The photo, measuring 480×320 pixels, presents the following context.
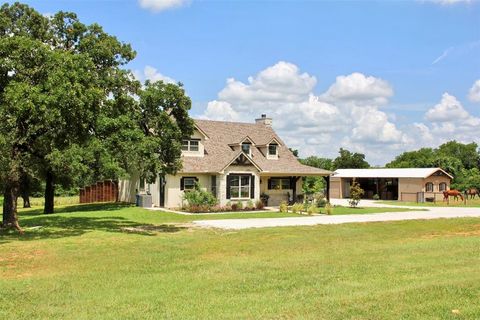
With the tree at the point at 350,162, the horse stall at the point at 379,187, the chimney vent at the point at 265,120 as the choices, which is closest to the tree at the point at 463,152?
the tree at the point at 350,162

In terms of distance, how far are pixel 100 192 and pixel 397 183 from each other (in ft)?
107

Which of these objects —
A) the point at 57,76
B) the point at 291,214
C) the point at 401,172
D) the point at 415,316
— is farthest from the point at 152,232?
the point at 401,172

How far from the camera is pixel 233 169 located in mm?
38438

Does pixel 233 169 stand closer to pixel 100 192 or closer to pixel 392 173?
pixel 100 192

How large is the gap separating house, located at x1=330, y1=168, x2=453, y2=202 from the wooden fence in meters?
22.0

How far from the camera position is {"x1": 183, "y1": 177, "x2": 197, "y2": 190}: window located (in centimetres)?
3841

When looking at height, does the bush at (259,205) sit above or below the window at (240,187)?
below

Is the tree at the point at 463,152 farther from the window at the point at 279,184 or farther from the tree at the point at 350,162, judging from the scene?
the window at the point at 279,184

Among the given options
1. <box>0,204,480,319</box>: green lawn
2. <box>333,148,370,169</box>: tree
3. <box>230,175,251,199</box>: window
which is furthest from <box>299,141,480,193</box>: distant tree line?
<box>0,204,480,319</box>: green lawn

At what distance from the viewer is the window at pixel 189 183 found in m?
38.4

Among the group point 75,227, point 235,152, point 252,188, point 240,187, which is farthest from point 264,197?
point 75,227

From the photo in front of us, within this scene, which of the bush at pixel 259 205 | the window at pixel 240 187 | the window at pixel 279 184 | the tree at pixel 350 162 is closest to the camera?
the window at pixel 240 187

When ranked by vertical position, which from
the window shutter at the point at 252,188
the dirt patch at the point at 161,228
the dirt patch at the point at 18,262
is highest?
the window shutter at the point at 252,188

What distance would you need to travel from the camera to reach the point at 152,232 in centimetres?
2300
